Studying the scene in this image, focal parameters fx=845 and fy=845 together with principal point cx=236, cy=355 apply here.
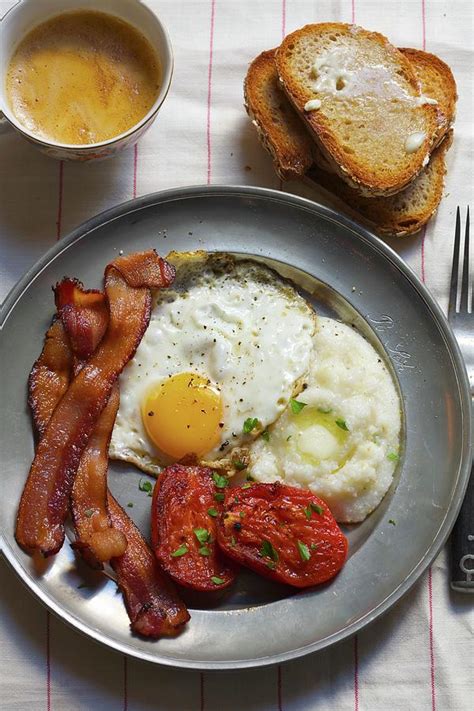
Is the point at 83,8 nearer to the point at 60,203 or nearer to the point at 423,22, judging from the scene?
the point at 60,203

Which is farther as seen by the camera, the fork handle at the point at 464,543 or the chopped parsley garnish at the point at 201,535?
the fork handle at the point at 464,543

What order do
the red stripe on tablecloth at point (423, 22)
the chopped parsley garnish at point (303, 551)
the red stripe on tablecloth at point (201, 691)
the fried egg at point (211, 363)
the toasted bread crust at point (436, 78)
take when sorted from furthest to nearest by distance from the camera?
the red stripe on tablecloth at point (423, 22) < the toasted bread crust at point (436, 78) < the fried egg at point (211, 363) < the red stripe on tablecloth at point (201, 691) < the chopped parsley garnish at point (303, 551)

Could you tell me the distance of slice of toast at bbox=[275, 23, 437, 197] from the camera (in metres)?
3.30

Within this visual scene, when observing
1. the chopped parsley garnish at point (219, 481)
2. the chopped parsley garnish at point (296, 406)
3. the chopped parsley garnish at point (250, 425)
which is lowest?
the chopped parsley garnish at point (219, 481)

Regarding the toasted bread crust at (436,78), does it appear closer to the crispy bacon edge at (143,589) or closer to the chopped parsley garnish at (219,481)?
the chopped parsley garnish at (219,481)

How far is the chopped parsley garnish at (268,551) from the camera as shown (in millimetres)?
2996

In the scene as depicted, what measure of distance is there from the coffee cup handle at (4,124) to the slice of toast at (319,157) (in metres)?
0.94

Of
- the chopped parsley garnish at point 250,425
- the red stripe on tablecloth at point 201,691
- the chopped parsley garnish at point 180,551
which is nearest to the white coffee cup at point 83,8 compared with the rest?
the chopped parsley garnish at point 250,425

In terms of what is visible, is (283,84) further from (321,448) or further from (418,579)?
(418,579)

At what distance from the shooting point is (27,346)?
322 centimetres

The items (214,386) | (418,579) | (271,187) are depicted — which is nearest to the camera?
(418,579)

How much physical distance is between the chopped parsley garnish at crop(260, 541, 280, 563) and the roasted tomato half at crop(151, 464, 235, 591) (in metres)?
0.14

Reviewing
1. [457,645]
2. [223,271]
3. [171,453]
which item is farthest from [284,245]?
[457,645]

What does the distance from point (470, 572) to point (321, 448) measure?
0.72 m
